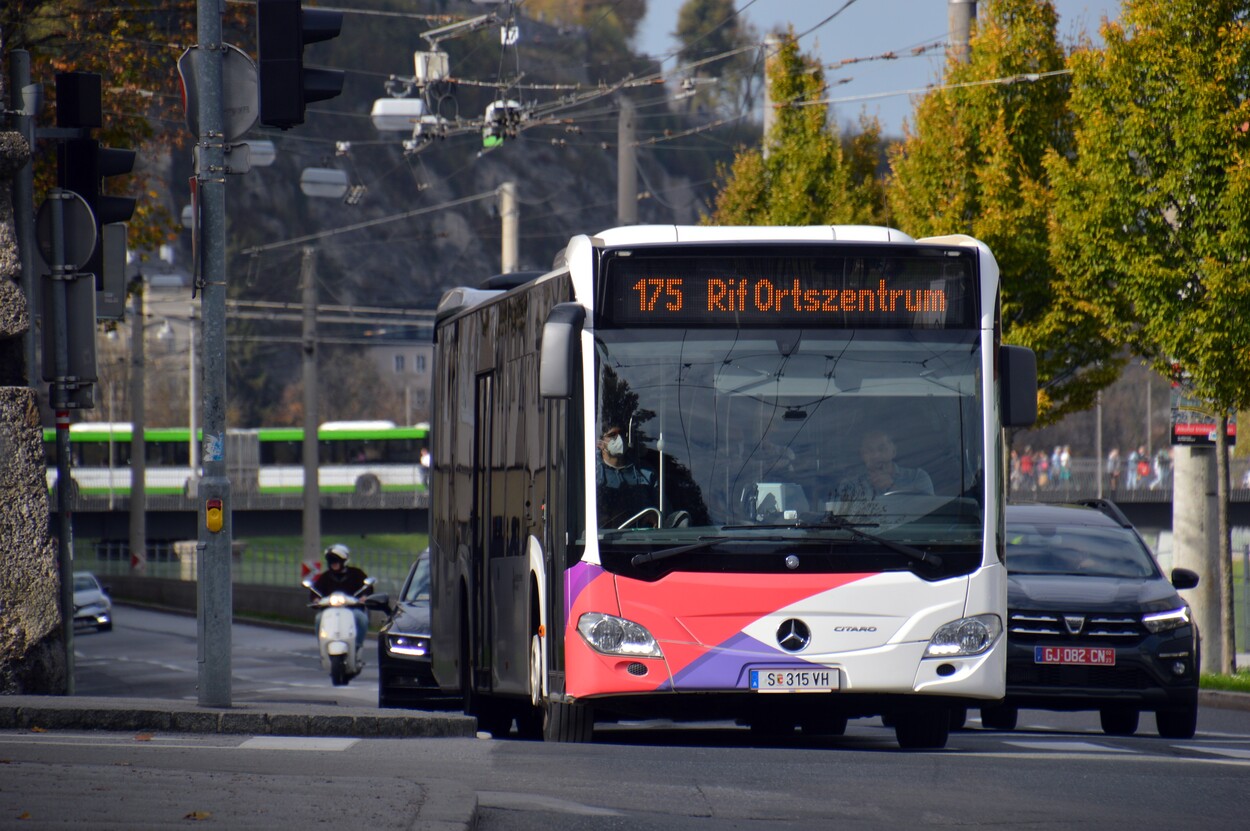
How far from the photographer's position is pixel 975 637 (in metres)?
10.5

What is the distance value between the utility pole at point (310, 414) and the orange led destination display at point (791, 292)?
31.5 meters

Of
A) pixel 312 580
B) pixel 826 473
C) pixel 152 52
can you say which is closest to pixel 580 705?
pixel 826 473

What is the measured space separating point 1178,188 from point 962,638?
11.4 metres

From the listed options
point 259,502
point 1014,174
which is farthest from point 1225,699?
point 259,502

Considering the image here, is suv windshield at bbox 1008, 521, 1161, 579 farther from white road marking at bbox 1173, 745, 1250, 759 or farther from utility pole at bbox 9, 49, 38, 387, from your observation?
utility pole at bbox 9, 49, 38, 387

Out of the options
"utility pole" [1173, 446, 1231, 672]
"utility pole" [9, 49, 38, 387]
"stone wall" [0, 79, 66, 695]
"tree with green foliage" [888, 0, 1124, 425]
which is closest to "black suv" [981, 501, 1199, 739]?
"stone wall" [0, 79, 66, 695]

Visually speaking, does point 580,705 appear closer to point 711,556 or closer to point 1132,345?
point 711,556

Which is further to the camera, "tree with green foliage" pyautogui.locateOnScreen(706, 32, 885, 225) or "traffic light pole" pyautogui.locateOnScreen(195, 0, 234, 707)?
"tree with green foliage" pyautogui.locateOnScreen(706, 32, 885, 225)

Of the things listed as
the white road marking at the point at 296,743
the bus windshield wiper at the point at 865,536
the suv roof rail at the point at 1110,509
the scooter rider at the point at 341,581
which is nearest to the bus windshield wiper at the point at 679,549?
the bus windshield wiper at the point at 865,536

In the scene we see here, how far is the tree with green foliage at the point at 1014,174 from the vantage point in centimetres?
2633

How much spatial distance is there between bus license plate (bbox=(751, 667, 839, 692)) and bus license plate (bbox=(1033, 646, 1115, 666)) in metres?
4.12

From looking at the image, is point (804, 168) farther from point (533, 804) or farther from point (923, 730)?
point (533, 804)

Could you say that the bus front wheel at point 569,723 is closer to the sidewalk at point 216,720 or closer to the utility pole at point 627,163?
the sidewalk at point 216,720

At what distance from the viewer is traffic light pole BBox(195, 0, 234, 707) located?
11.7 metres
